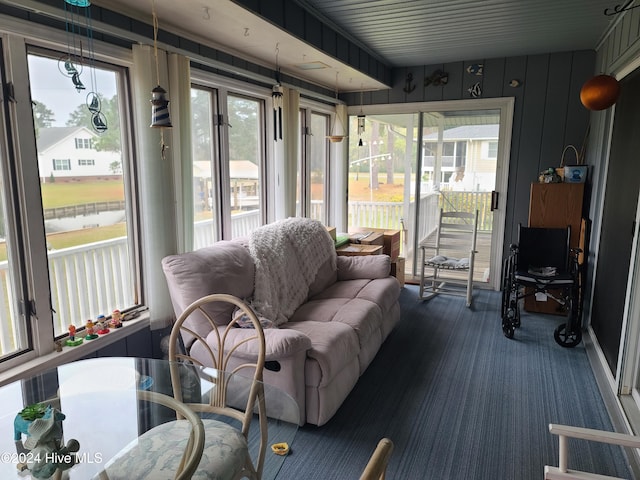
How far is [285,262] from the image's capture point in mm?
3193

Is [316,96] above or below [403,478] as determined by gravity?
above

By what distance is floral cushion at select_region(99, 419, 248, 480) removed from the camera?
1.40m

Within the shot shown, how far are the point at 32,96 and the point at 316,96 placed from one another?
2.99 metres

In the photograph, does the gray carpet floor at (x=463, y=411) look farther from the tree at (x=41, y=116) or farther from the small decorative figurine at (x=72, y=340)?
the tree at (x=41, y=116)

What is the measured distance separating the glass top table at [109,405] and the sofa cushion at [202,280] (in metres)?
0.57

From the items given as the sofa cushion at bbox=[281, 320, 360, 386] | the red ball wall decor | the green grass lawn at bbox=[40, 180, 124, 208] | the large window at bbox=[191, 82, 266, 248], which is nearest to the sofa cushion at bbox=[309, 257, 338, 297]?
the sofa cushion at bbox=[281, 320, 360, 386]

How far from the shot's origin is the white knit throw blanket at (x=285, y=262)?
2.88 m

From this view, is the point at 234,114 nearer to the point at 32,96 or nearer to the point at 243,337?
the point at 32,96

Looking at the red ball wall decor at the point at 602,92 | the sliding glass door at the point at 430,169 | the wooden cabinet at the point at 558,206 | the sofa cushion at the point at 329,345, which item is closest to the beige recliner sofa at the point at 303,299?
the sofa cushion at the point at 329,345

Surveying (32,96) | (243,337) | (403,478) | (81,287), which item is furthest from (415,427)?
(32,96)

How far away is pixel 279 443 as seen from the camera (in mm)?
1558

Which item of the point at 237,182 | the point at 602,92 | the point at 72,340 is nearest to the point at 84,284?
the point at 72,340

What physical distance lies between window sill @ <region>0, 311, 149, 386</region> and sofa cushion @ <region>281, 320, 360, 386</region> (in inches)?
36.2

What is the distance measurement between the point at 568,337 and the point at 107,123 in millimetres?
3705
